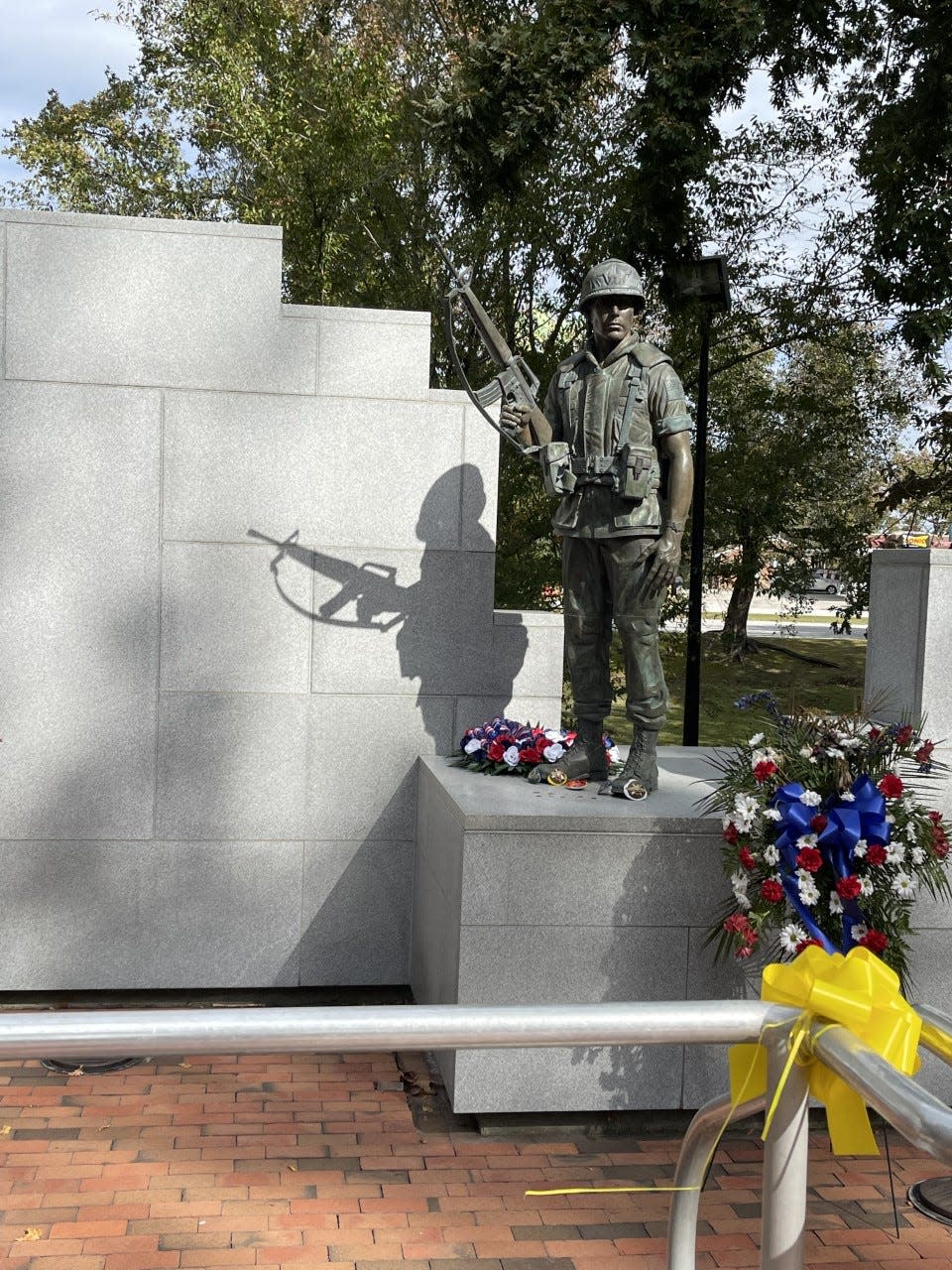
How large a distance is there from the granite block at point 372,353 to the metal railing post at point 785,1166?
486cm

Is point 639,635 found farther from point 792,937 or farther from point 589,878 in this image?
point 792,937

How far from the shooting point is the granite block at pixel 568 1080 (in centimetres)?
489

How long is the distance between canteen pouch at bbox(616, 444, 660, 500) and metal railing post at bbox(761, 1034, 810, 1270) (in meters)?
3.66

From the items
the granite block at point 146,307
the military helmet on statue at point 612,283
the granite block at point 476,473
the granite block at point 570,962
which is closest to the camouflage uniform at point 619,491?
the military helmet on statue at point 612,283

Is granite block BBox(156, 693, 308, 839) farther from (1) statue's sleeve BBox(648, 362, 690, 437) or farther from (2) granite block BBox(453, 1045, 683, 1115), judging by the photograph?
(1) statue's sleeve BBox(648, 362, 690, 437)

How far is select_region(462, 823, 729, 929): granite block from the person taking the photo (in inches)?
194

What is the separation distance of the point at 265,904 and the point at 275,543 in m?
1.67

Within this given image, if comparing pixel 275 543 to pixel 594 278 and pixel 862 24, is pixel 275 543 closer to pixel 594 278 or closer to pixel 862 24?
pixel 594 278

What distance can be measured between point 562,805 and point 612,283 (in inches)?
79.4

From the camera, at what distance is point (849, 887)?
448cm

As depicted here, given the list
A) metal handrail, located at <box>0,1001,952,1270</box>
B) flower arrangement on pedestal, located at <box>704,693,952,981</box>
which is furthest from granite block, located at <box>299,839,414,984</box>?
metal handrail, located at <box>0,1001,952,1270</box>

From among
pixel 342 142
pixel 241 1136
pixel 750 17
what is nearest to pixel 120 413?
pixel 241 1136

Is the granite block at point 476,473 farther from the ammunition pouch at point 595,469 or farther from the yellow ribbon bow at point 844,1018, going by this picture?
the yellow ribbon bow at point 844,1018

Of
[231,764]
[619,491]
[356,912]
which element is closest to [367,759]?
[231,764]
